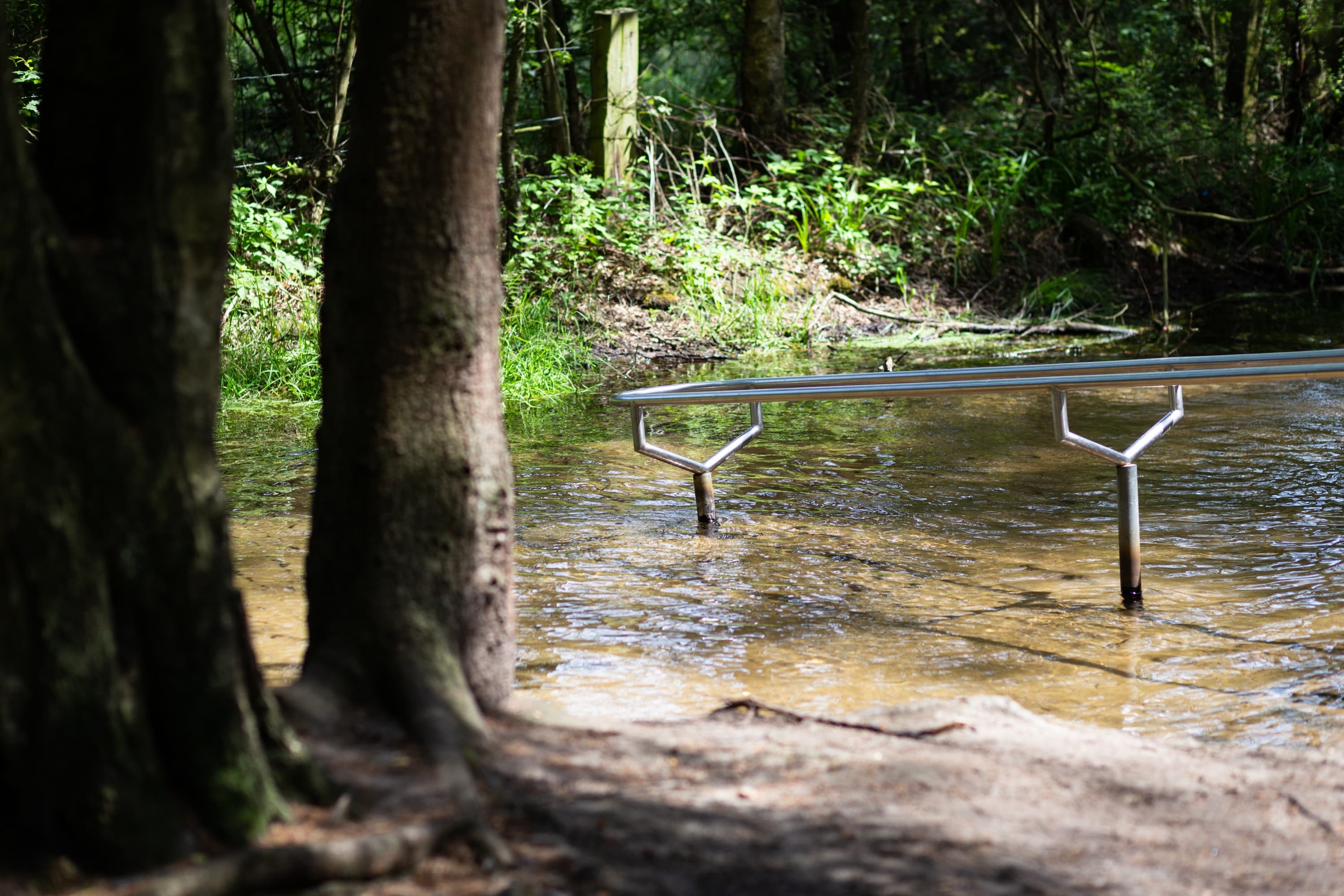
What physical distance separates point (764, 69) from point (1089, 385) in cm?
→ 1027

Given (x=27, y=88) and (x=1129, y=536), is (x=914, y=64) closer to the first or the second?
(x=27, y=88)

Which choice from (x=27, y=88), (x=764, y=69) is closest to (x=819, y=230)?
(x=764, y=69)

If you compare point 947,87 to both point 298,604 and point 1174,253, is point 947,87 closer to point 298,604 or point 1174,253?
point 1174,253

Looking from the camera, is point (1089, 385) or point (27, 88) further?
point (27, 88)

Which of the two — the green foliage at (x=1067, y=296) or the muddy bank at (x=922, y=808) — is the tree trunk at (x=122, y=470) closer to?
the muddy bank at (x=922, y=808)

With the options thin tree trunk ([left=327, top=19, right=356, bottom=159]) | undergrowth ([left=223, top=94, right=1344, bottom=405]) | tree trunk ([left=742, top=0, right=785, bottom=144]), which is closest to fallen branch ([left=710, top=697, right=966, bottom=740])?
undergrowth ([left=223, top=94, right=1344, bottom=405])

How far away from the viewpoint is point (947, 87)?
18625 millimetres

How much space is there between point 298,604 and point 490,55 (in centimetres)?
242

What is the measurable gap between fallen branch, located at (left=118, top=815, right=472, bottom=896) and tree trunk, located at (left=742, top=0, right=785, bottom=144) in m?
12.5

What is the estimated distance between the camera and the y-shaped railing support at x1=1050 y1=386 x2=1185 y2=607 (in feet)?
14.2

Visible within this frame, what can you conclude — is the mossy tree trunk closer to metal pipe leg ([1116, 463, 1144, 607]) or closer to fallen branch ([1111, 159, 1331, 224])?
fallen branch ([1111, 159, 1331, 224])

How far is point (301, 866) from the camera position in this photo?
6.36 ft

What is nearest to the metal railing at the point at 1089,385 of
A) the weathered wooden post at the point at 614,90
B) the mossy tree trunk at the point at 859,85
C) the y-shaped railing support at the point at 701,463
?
the y-shaped railing support at the point at 701,463

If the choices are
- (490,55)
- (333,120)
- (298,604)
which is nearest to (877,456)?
(298,604)
